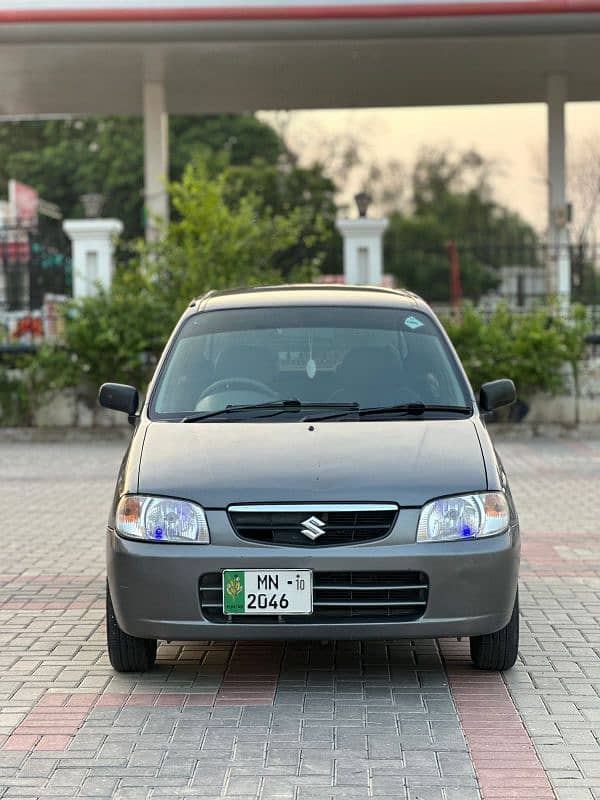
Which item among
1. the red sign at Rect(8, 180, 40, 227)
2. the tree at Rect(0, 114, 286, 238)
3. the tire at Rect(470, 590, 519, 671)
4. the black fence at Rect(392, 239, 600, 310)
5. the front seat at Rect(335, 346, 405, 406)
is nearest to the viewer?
the tire at Rect(470, 590, 519, 671)

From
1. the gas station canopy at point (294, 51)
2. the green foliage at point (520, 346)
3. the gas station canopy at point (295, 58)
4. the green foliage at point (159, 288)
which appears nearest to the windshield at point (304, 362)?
the green foliage at point (520, 346)

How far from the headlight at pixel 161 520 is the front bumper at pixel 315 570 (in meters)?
0.04

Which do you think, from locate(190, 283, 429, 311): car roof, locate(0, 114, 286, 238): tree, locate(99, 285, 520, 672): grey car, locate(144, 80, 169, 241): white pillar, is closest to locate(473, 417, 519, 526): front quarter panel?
locate(99, 285, 520, 672): grey car

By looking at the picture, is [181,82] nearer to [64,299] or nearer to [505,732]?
[64,299]

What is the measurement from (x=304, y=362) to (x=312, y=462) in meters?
1.15

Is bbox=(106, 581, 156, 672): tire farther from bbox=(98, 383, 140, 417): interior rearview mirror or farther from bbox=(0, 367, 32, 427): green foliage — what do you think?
bbox=(0, 367, 32, 427): green foliage

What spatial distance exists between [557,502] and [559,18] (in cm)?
813

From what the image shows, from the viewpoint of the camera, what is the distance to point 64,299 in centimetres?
1770

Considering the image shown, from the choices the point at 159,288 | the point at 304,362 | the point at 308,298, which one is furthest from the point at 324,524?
the point at 159,288

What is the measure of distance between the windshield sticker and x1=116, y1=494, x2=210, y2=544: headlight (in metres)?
1.96

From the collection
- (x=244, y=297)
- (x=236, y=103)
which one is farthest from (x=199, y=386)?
(x=236, y=103)

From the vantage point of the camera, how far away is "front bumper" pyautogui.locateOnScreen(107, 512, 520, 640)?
18.6 ft

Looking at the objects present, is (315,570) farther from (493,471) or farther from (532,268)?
(532,268)

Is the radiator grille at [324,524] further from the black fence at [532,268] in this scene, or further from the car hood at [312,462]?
the black fence at [532,268]
